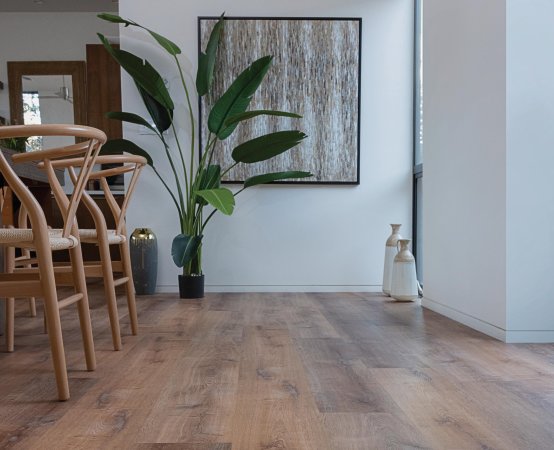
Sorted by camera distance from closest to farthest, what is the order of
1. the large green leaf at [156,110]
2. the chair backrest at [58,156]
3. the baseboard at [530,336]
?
the chair backrest at [58,156] → the baseboard at [530,336] → the large green leaf at [156,110]

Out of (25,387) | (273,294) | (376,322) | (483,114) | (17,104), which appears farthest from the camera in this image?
(17,104)

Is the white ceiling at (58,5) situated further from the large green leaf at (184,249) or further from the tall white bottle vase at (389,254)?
the tall white bottle vase at (389,254)

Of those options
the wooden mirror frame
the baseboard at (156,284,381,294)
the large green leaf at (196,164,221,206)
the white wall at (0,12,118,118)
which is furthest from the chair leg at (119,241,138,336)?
the white wall at (0,12,118,118)

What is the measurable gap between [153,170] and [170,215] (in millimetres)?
315

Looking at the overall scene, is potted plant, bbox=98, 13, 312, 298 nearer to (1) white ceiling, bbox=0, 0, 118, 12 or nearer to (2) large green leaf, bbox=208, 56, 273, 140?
(2) large green leaf, bbox=208, 56, 273, 140

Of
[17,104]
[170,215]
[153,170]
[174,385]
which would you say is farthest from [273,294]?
[17,104]

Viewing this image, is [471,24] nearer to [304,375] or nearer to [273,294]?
[304,375]

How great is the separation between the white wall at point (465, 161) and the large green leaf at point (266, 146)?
75 centimetres

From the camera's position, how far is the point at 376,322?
2.63m

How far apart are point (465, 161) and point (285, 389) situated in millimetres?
1503

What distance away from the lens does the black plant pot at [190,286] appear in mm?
3555

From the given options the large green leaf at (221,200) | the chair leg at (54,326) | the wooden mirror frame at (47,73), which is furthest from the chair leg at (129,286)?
the wooden mirror frame at (47,73)

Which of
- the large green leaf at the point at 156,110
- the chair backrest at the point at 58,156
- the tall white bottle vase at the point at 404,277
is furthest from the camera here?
the large green leaf at the point at 156,110

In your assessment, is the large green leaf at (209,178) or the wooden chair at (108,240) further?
the large green leaf at (209,178)
